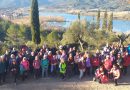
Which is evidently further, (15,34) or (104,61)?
(15,34)

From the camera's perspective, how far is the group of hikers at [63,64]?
1766 centimetres

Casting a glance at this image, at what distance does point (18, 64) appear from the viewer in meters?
17.6

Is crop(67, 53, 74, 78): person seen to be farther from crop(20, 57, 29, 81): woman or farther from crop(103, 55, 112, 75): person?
crop(20, 57, 29, 81): woman

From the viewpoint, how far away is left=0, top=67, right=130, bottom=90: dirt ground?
57.0 feet

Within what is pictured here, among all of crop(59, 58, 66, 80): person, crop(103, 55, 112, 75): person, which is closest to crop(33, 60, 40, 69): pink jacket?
crop(59, 58, 66, 80): person

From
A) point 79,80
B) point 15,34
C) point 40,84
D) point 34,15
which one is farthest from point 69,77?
point 15,34

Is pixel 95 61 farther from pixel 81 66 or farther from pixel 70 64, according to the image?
pixel 70 64

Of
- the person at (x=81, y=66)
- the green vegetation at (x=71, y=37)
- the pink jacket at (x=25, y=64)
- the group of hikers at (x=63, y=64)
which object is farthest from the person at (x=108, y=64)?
the green vegetation at (x=71, y=37)

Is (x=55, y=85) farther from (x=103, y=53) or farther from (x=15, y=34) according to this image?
(x=15, y=34)

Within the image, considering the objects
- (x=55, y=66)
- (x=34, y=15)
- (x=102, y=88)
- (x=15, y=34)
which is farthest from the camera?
(x=15, y=34)

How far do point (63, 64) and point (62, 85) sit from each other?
1205 millimetres

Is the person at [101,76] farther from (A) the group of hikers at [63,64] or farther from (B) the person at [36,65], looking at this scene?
(B) the person at [36,65]

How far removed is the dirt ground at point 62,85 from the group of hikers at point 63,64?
12.2 inches

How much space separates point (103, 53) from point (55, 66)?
3.09m
